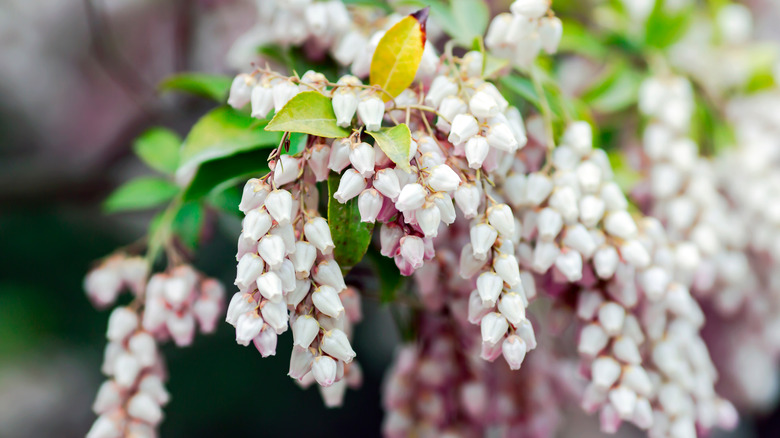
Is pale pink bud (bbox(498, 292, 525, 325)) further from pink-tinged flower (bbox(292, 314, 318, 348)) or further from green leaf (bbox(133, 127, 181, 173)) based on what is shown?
green leaf (bbox(133, 127, 181, 173))

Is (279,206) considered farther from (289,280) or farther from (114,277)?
(114,277)

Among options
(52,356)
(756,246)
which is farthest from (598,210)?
(52,356)

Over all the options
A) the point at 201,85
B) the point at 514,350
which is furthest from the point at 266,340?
Answer: the point at 201,85

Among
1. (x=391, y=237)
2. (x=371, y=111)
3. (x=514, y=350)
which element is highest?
(x=371, y=111)

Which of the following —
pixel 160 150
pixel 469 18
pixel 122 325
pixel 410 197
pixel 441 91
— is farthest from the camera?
pixel 160 150

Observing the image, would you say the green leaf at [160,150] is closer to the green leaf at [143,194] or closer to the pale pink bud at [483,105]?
the green leaf at [143,194]

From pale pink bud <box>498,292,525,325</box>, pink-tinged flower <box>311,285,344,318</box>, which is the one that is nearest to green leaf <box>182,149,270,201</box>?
pink-tinged flower <box>311,285,344,318</box>
